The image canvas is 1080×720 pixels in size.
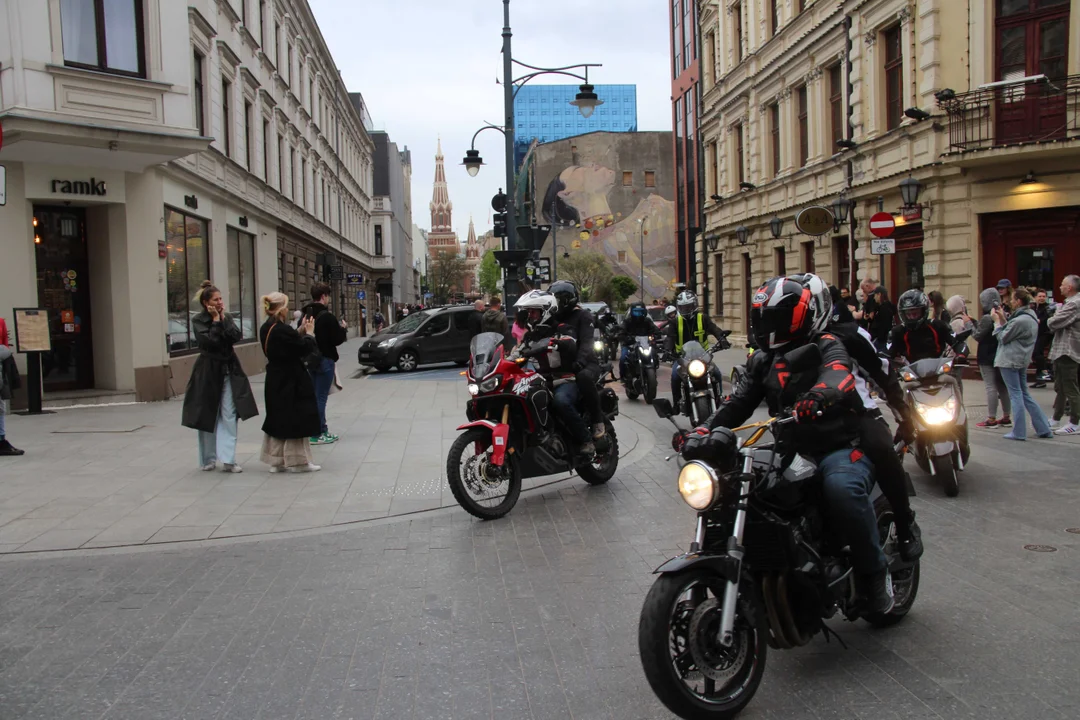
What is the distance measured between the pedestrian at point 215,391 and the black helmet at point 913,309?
19.9ft

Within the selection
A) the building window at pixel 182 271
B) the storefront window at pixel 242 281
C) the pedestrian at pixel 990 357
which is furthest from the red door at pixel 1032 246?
the storefront window at pixel 242 281

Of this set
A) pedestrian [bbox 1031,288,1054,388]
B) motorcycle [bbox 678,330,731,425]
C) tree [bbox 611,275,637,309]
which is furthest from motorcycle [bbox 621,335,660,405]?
tree [bbox 611,275,637,309]

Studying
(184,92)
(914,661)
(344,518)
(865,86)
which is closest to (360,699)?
(914,661)

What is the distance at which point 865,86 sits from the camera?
70.0ft

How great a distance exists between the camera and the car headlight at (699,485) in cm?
324

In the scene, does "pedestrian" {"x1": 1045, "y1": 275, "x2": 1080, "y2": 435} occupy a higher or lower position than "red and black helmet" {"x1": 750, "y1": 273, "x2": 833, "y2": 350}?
lower

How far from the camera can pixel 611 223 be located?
2726 inches

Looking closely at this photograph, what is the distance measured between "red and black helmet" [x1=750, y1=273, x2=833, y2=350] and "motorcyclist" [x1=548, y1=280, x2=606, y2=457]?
3.70 metres

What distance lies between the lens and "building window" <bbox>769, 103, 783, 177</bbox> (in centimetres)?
2827

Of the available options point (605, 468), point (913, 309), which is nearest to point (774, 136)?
point (913, 309)

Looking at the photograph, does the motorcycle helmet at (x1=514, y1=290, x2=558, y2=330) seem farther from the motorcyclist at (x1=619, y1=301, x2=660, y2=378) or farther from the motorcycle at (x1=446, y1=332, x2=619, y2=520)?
the motorcyclist at (x1=619, y1=301, x2=660, y2=378)

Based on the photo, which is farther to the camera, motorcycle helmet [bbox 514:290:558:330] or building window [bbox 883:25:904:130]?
building window [bbox 883:25:904:130]

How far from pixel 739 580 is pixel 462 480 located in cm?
358

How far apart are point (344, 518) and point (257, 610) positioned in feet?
7.27
